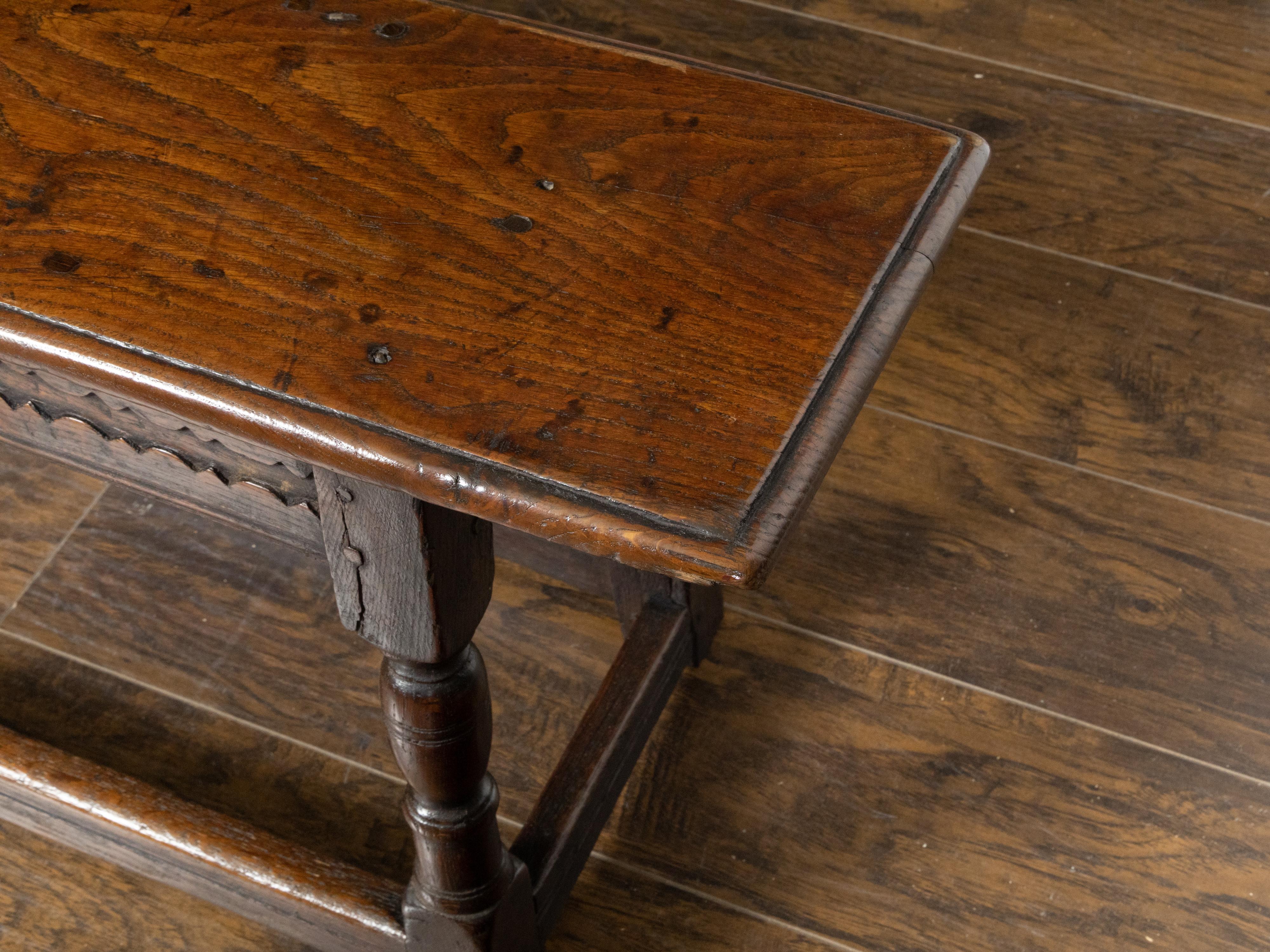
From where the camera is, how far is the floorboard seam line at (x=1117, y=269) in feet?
5.41

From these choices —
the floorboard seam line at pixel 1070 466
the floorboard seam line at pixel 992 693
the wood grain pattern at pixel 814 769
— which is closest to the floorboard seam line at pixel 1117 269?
the floorboard seam line at pixel 1070 466

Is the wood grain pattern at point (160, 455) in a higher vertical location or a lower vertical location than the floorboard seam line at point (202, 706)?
higher

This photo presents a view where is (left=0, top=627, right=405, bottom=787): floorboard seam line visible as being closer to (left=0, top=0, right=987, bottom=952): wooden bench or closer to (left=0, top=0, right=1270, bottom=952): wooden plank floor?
(left=0, top=0, right=1270, bottom=952): wooden plank floor

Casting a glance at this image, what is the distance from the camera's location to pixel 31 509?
1385mm

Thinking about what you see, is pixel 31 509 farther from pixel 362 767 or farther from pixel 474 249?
pixel 474 249

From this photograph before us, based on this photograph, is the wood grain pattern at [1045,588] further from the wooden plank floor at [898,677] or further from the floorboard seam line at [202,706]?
the floorboard seam line at [202,706]

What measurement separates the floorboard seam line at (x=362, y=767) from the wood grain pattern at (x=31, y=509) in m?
Result: 0.07

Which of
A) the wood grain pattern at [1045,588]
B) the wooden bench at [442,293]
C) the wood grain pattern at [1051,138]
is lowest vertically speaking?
the wood grain pattern at [1045,588]

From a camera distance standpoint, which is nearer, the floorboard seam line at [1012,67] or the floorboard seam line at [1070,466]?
the floorboard seam line at [1070,466]

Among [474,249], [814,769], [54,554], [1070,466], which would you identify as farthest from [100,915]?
[1070,466]

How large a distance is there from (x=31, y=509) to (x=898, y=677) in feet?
2.84

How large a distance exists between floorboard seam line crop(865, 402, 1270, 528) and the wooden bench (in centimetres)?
72

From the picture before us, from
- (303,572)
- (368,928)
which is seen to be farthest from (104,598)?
(368,928)

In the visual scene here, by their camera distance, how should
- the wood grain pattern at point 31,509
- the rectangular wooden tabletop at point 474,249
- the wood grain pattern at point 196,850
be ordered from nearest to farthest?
the rectangular wooden tabletop at point 474,249 → the wood grain pattern at point 196,850 → the wood grain pattern at point 31,509
